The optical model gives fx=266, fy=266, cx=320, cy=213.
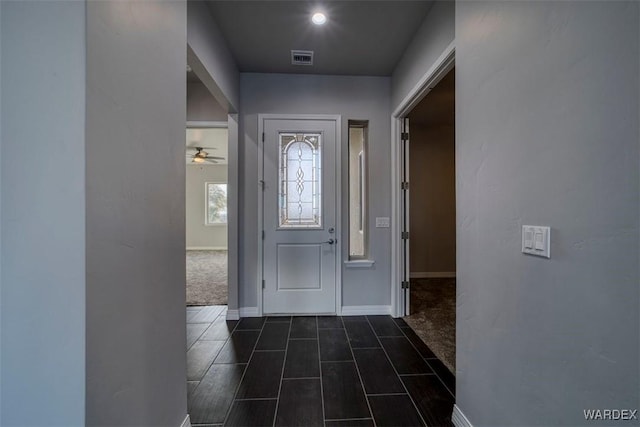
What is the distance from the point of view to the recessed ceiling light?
2.22 meters

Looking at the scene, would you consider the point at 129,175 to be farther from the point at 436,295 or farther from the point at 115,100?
the point at 436,295

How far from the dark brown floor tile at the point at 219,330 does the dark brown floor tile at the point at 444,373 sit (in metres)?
1.90

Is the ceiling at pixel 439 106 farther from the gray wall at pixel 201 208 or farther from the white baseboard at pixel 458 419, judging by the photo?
the gray wall at pixel 201 208

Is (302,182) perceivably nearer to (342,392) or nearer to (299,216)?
(299,216)

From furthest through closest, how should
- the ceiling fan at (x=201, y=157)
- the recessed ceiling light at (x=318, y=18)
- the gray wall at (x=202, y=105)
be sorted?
the ceiling fan at (x=201, y=157), the gray wall at (x=202, y=105), the recessed ceiling light at (x=318, y=18)

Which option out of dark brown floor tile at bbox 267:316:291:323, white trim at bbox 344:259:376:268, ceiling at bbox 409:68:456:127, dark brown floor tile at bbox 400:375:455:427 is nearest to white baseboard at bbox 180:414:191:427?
dark brown floor tile at bbox 400:375:455:427

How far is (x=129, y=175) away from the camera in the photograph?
1.01m

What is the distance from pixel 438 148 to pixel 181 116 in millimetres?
4554

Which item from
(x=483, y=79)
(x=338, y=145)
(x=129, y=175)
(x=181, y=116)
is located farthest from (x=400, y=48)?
(x=129, y=175)

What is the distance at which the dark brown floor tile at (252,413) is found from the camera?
1588mm

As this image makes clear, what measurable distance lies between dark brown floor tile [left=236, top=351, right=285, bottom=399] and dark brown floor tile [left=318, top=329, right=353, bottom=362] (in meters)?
0.38

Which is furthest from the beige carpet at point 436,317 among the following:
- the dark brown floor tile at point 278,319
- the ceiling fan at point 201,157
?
the ceiling fan at point 201,157

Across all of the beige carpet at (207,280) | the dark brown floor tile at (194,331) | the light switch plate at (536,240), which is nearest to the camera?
the light switch plate at (536,240)

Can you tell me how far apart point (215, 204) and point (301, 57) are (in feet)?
22.9
